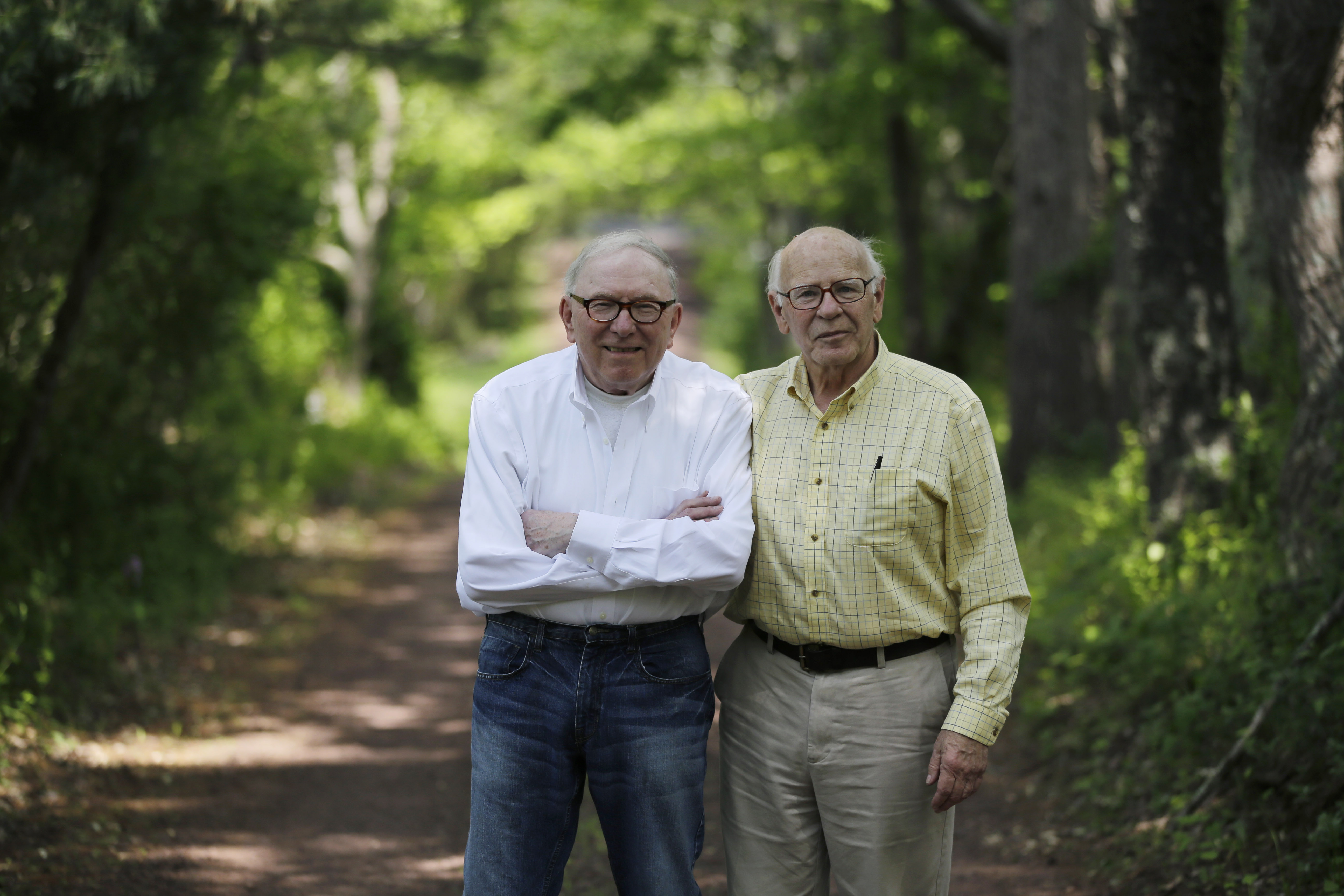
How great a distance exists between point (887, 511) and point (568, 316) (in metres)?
0.92

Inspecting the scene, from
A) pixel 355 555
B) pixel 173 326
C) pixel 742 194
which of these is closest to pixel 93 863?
pixel 173 326

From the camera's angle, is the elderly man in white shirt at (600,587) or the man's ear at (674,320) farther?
the man's ear at (674,320)

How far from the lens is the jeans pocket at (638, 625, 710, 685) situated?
2.81 meters

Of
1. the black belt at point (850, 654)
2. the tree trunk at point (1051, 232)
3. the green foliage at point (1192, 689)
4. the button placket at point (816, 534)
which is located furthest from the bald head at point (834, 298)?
the tree trunk at point (1051, 232)

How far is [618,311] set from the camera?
2855mm

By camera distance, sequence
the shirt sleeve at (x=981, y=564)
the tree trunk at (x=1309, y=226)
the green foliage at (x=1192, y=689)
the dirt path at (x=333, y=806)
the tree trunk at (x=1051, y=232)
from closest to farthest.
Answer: the shirt sleeve at (x=981, y=564), the green foliage at (x=1192, y=689), the dirt path at (x=333, y=806), the tree trunk at (x=1309, y=226), the tree trunk at (x=1051, y=232)

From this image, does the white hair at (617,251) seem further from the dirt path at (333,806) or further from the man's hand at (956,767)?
the dirt path at (333,806)

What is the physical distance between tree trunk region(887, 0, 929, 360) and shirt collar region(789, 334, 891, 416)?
36.7 feet

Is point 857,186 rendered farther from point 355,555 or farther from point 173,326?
point 173,326

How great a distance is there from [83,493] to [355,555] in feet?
13.5

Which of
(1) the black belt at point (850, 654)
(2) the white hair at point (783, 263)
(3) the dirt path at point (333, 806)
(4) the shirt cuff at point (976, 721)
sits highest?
(2) the white hair at point (783, 263)

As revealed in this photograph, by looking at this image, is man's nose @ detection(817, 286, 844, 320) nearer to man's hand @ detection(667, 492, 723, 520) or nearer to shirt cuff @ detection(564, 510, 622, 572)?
man's hand @ detection(667, 492, 723, 520)

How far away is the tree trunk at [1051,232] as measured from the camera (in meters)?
10.3

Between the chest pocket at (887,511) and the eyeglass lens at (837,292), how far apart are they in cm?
42
